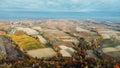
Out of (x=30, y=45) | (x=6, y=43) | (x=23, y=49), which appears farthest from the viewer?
(x=6, y=43)

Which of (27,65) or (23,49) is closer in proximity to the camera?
(27,65)

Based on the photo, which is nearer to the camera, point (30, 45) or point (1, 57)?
point (1, 57)

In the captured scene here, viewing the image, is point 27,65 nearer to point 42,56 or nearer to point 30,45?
point 42,56

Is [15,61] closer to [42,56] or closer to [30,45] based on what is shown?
→ [42,56]

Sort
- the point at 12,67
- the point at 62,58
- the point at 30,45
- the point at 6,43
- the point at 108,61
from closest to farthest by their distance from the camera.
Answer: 1. the point at 12,67
2. the point at 108,61
3. the point at 62,58
4. the point at 30,45
5. the point at 6,43

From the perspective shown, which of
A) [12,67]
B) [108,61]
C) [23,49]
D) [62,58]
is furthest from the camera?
[23,49]

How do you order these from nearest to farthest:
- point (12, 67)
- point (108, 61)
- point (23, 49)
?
1. point (12, 67)
2. point (108, 61)
3. point (23, 49)

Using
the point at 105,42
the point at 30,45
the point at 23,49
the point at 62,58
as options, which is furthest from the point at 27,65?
the point at 105,42

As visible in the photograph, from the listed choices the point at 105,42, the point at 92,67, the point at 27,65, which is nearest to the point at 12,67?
the point at 27,65

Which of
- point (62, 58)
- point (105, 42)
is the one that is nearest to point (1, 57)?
point (62, 58)
